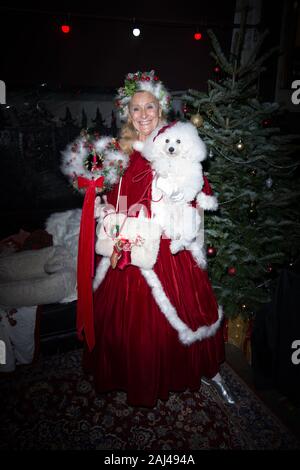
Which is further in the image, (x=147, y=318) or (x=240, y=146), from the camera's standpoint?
(x=240, y=146)

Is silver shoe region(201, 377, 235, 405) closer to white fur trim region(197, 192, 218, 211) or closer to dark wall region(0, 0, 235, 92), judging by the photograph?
white fur trim region(197, 192, 218, 211)

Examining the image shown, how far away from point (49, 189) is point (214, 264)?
243cm

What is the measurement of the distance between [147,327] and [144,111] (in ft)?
5.27

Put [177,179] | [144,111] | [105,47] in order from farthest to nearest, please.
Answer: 1. [105,47]
2. [144,111]
3. [177,179]

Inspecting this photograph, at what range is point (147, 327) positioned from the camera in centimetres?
194

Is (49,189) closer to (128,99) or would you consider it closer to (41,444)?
(128,99)

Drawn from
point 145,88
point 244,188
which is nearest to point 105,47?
point 145,88

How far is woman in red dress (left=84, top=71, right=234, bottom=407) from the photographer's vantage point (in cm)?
196

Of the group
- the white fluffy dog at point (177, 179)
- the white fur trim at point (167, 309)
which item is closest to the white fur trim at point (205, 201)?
the white fluffy dog at point (177, 179)

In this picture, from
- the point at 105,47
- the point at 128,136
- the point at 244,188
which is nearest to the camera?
the point at 128,136

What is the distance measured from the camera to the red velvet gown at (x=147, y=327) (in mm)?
1953

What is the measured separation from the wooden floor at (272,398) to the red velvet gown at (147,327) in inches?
25.8

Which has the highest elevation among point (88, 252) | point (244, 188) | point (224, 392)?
point (244, 188)

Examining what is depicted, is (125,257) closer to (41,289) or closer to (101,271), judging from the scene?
(101,271)
